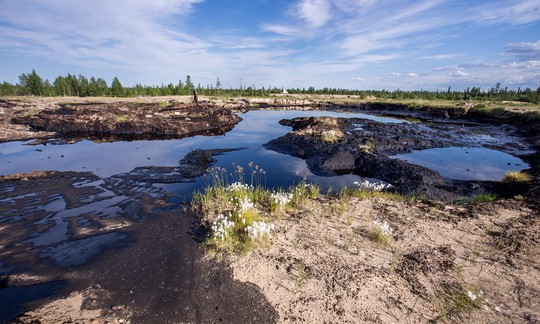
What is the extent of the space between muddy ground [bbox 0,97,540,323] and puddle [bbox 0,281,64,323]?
0.07 meters

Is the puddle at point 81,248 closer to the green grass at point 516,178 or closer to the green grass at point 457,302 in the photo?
the green grass at point 457,302

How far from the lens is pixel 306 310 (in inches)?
191

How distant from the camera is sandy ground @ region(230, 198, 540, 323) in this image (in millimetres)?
4797

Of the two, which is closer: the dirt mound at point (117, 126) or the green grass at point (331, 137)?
the green grass at point (331, 137)

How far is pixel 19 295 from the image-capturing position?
17.0ft

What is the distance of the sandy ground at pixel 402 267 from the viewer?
480cm

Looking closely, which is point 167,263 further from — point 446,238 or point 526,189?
point 526,189

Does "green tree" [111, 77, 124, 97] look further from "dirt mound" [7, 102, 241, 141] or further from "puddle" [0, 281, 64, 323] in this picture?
"puddle" [0, 281, 64, 323]

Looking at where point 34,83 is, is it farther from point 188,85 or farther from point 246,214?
point 246,214

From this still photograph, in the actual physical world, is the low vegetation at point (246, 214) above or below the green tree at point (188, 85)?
below

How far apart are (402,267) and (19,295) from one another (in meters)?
8.33

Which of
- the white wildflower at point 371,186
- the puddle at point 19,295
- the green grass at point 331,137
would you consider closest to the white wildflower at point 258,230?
the puddle at point 19,295

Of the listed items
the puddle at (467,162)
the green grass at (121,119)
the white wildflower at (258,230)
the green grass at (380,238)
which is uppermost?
the green grass at (121,119)

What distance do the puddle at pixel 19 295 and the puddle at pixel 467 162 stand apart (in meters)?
17.4
